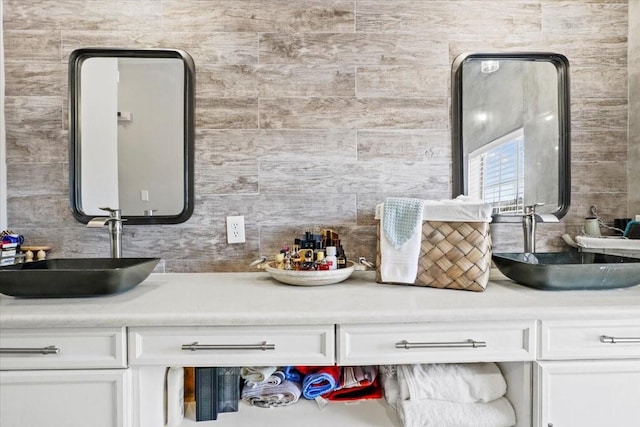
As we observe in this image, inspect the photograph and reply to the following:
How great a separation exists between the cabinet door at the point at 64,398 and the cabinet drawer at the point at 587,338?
1.26 meters

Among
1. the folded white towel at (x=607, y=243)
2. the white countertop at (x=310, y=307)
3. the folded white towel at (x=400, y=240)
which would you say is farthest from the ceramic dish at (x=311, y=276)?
the folded white towel at (x=607, y=243)

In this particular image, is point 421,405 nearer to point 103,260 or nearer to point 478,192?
point 478,192

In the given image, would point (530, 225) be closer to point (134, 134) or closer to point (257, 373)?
point (257, 373)

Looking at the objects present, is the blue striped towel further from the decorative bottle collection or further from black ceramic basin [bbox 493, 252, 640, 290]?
black ceramic basin [bbox 493, 252, 640, 290]

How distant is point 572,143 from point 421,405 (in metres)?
1.40

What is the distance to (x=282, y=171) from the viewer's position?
1.60 m

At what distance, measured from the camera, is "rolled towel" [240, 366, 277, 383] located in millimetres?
1243

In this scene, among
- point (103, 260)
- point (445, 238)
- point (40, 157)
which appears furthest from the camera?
point (40, 157)

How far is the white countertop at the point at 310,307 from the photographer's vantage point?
0.98 meters

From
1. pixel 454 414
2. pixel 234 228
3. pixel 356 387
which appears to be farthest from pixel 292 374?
pixel 234 228

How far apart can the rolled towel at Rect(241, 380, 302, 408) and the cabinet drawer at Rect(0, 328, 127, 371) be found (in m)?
0.46

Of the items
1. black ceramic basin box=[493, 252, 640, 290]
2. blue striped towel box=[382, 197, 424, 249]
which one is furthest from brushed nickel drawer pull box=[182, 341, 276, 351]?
black ceramic basin box=[493, 252, 640, 290]

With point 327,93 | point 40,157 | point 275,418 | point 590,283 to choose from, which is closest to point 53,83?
point 40,157

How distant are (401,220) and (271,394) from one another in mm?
793
